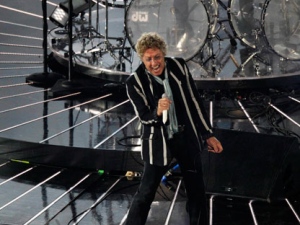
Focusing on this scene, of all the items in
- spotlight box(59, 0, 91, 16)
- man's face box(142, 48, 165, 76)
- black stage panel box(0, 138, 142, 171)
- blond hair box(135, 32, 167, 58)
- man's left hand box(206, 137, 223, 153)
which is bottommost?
black stage panel box(0, 138, 142, 171)

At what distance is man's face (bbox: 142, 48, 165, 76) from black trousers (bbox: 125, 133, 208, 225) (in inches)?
15.1

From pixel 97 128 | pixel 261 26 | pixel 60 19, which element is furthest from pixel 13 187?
pixel 60 19

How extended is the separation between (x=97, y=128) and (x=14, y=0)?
627 centimetres

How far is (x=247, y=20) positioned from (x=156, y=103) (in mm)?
3416

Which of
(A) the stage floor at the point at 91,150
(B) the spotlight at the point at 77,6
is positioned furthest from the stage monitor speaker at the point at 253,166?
(B) the spotlight at the point at 77,6

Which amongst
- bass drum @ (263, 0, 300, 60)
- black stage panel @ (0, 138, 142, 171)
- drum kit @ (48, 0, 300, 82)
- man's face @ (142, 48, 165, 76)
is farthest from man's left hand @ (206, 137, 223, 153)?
bass drum @ (263, 0, 300, 60)

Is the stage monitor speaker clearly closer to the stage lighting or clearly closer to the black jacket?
the black jacket

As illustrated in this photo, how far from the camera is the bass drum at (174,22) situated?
21.5ft

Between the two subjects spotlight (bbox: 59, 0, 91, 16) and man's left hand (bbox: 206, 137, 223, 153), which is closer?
man's left hand (bbox: 206, 137, 223, 153)

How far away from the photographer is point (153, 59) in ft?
11.5

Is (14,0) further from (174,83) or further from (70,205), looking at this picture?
(174,83)

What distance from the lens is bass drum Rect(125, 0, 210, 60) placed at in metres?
6.54

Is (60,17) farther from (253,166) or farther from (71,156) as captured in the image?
(253,166)

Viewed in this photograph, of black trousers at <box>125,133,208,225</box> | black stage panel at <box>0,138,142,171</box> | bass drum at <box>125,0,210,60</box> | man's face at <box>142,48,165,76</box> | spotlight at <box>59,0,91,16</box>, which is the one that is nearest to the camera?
man's face at <box>142,48,165,76</box>
